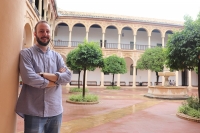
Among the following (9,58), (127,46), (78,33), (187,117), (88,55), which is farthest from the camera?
(127,46)

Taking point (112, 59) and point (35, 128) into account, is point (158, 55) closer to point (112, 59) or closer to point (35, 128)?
point (112, 59)

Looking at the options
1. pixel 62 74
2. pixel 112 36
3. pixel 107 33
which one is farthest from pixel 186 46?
pixel 107 33

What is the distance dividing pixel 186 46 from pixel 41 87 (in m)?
6.87

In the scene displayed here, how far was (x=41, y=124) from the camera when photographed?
193 centimetres

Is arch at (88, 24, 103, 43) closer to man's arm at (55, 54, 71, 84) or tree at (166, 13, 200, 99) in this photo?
tree at (166, 13, 200, 99)

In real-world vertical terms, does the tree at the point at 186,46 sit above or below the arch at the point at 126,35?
below

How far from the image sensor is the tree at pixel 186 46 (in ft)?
23.1

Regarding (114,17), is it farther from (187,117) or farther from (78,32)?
(187,117)

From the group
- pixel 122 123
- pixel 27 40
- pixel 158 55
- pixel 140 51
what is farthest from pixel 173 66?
pixel 140 51

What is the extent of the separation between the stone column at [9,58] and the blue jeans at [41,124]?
0.14 metres

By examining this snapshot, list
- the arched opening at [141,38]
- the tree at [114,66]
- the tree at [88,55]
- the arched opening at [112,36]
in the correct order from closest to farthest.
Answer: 1. the tree at [88,55]
2. the tree at [114,66]
3. the arched opening at [112,36]
4. the arched opening at [141,38]

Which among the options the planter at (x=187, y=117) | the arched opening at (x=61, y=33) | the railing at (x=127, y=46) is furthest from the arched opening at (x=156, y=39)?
the planter at (x=187, y=117)

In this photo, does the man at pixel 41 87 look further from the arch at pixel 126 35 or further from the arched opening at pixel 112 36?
the arch at pixel 126 35

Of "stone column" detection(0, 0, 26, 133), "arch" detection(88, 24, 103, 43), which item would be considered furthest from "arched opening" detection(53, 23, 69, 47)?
"stone column" detection(0, 0, 26, 133)
